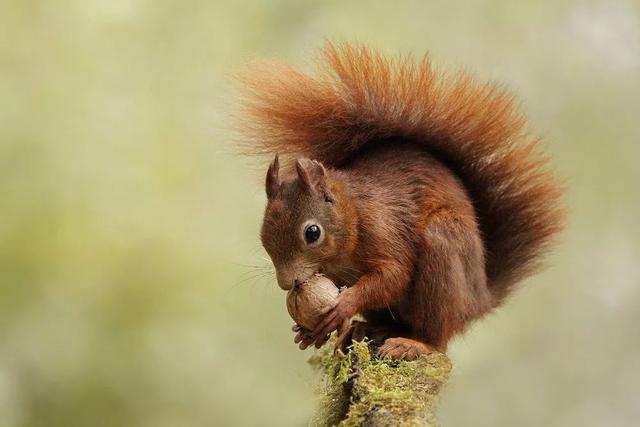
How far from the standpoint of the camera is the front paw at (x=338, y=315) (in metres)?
1.92

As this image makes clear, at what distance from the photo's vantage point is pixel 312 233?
1969 mm

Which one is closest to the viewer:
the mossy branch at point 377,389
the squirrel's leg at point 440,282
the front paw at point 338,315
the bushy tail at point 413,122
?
the mossy branch at point 377,389

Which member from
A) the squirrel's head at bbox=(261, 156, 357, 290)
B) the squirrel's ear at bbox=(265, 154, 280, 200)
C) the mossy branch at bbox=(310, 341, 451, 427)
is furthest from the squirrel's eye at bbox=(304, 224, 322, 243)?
the mossy branch at bbox=(310, 341, 451, 427)

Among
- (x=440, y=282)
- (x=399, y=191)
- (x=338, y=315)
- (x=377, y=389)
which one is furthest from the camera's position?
(x=399, y=191)

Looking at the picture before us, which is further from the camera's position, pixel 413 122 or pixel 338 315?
pixel 413 122

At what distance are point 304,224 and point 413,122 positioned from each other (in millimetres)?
447

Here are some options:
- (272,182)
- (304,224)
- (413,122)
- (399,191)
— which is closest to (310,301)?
(304,224)

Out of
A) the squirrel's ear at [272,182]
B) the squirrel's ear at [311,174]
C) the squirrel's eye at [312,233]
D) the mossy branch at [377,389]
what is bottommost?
the mossy branch at [377,389]

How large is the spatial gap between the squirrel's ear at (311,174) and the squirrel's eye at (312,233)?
0.29ft

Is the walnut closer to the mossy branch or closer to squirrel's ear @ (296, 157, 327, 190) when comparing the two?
the mossy branch

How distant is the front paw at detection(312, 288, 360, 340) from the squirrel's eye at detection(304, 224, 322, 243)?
0.13 metres

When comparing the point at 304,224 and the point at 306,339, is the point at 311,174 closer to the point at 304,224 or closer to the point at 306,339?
the point at 304,224

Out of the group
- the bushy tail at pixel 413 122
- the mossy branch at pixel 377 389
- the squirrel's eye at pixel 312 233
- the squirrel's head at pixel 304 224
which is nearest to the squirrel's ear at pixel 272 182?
the squirrel's head at pixel 304 224

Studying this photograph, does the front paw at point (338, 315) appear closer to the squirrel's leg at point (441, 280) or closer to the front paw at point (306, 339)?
the front paw at point (306, 339)
